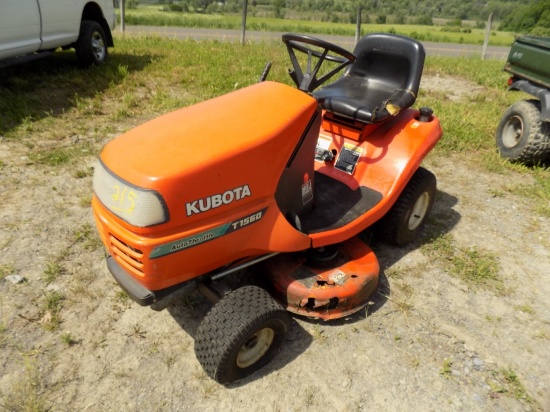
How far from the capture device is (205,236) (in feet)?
6.43

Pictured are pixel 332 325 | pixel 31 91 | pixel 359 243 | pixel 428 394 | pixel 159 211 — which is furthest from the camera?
pixel 31 91

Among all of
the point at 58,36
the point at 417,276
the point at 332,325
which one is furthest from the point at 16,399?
the point at 58,36

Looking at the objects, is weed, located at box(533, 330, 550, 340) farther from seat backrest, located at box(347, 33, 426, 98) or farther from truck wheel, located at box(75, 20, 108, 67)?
truck wheel, located at box(75, 20, 108, 67)

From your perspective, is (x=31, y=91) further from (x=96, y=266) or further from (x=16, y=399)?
(x=16, y=399)

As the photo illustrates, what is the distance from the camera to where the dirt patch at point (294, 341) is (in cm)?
214

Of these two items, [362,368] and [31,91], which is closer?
[362,368]

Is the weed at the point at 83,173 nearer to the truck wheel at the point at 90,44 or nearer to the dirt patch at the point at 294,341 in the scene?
the dirt patch at the point at 294,341

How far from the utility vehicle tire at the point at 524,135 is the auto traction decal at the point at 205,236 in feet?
11.6

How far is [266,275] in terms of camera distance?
2.54m

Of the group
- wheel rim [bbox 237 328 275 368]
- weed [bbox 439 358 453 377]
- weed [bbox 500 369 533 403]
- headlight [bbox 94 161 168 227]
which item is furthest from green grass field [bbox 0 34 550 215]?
wheel rim [bbox 237 328 275 368]

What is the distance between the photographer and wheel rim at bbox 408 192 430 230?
3.26 metres

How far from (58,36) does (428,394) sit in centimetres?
622

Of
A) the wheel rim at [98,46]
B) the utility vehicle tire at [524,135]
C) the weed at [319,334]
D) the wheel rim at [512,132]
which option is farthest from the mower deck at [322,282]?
the wheel rim at [98,46]

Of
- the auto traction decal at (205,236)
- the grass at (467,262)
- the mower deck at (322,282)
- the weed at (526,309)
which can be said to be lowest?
the weed at (526,309)
